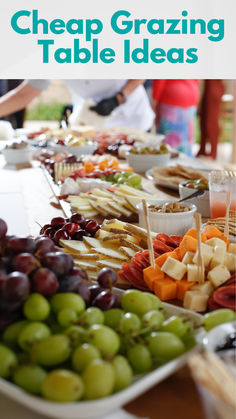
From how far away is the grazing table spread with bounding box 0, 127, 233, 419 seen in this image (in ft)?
1.98

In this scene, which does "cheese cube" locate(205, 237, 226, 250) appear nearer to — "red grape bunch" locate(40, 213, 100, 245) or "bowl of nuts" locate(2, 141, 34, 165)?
"red grape bunch" locate(40, 213, 100, 245)

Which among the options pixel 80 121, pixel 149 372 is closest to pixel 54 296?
pixel 149 372

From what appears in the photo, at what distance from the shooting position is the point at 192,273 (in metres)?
0.90

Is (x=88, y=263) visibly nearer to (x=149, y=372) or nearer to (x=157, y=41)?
(x=149, y=372)

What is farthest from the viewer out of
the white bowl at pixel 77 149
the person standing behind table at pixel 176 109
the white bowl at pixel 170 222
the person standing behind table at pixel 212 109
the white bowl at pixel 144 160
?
the person standing behind table at pixel 212 109

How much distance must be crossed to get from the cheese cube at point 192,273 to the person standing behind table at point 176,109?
3.25 meters

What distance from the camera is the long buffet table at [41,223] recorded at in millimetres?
602

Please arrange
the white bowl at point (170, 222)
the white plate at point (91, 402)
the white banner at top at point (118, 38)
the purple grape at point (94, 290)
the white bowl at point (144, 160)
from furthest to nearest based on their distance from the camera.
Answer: the white banner at top at point (118, 38) → the white bowl at point (144, 160) → the white bowl at point (170, 222) → the purple grape at point (94, 290) → the white plate at point (91, 402)

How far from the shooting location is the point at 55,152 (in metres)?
2.61

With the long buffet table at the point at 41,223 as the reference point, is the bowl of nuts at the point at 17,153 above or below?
above

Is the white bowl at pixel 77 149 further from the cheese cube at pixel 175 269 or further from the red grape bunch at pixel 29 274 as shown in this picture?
the red grape bunch at pixel 29 274

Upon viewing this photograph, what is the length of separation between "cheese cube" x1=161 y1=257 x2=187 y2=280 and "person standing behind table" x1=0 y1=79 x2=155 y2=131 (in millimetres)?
2718

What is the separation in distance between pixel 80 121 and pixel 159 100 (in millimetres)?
961

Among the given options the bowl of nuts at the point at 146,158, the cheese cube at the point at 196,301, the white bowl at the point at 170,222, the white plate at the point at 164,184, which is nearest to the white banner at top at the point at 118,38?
the bowl of nuts at the point at 146,158
